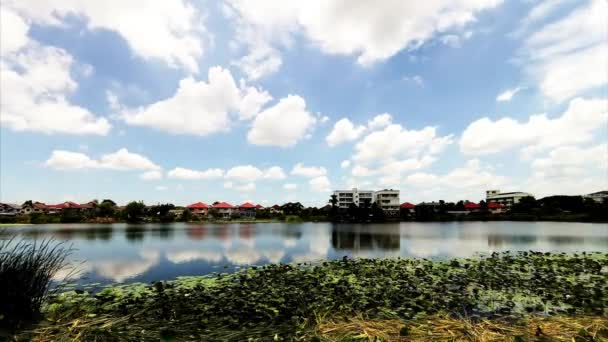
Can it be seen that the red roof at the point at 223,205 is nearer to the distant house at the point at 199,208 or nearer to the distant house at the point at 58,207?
the distant house at the point at 199,208

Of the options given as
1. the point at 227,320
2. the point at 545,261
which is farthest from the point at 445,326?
the point at 545,261

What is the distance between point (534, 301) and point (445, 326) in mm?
4470

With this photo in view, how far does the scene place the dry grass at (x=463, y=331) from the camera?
427 cm

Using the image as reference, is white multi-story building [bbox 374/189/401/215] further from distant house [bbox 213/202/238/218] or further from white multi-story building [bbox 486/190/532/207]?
distant house [bbox 213/202/238/218]

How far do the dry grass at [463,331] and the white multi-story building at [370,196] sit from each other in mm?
106734

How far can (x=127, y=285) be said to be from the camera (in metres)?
9.86

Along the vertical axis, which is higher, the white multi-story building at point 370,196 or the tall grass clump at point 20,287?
the white multi-story building at point 370,196

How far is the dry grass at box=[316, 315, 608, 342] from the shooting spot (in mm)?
→ 4274

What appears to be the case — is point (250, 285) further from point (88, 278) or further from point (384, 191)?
point (384, 191)

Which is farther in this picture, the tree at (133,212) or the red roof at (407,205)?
the red roof at (407,205)

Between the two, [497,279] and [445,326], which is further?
[497,279]

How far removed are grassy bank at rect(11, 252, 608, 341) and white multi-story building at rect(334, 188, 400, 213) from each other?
331 feet

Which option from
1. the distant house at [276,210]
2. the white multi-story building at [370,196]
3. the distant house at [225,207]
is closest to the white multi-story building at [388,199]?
the white multi-story building at [370,196]

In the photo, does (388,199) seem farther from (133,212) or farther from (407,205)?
(133,212)
